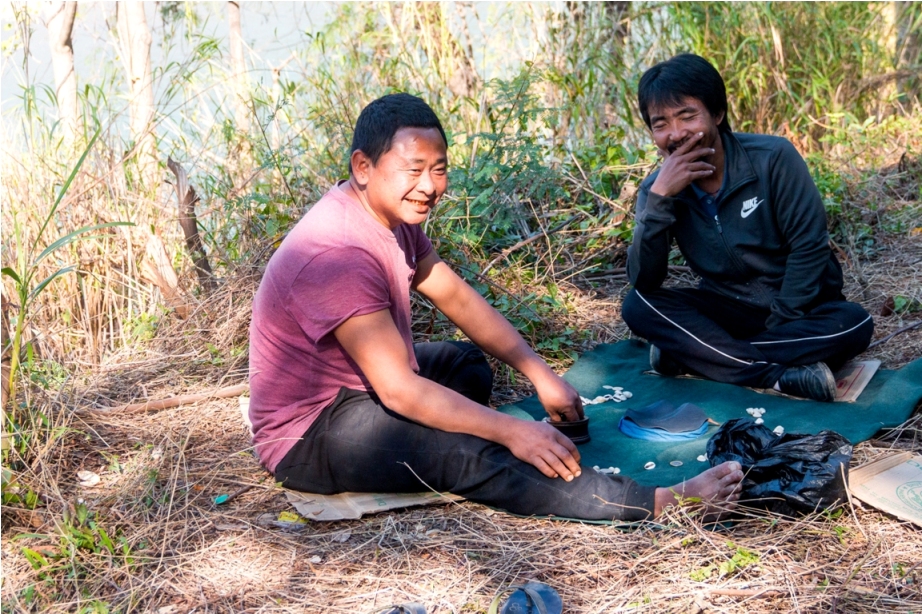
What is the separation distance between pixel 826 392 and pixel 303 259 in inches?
83.4

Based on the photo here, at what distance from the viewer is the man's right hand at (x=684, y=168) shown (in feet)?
11.1

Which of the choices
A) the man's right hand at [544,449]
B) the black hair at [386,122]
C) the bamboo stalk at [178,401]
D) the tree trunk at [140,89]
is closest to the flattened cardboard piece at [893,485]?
the man's right hand at [544,449]

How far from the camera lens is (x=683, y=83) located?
3.27 metres

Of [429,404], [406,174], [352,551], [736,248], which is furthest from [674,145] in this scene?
[352,551]

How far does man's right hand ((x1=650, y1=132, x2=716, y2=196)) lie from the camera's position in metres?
3.37

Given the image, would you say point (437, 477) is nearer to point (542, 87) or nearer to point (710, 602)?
Answer: point (710, 602)

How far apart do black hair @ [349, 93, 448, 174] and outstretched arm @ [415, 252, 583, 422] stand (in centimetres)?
63

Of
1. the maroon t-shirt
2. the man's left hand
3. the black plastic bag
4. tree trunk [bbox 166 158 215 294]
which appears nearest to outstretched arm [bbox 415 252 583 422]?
the man's left hand

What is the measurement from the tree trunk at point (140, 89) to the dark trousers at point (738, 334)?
274 cm

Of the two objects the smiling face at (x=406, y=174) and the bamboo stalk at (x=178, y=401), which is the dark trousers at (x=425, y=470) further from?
the bamboo stalk at (x=178, y=401)

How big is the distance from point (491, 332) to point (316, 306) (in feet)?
2.94

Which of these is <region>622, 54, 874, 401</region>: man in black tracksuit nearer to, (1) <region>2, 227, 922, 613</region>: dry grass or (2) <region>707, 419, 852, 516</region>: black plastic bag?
(1) <region>2, 227, 922, 613</region>: dry grass

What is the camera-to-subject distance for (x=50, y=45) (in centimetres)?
719

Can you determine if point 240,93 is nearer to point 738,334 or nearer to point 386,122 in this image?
point 386,122
